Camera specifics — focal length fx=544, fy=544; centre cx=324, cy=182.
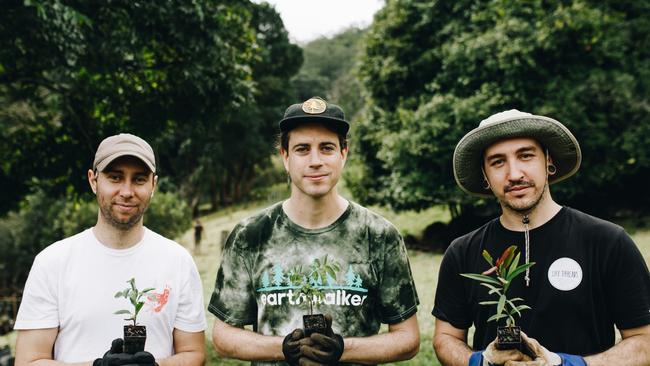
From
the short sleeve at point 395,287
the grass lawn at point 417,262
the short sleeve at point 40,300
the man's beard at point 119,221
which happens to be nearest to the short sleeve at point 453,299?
the short sleeve at point 395,287

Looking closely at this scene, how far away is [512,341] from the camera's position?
2.52 meters

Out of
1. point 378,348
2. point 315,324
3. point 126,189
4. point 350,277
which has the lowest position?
point 378,348

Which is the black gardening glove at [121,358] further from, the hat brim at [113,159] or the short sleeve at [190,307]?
the hat brim at [113,159]

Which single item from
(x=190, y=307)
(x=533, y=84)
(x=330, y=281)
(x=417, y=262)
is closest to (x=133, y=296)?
(x=190, y=307)

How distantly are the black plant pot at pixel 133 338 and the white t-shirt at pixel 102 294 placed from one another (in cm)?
27

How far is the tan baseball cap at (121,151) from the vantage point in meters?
3.25

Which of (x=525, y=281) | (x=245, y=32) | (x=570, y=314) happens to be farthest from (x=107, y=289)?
(x=245, y=32)

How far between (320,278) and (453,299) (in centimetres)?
80

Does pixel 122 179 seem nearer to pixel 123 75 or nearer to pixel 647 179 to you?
pixel 123 75

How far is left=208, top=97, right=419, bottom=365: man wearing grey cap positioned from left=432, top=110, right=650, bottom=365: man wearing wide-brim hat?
0.32 meters

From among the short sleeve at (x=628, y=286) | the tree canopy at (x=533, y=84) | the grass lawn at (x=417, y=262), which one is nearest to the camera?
the short sleeve at (x=628, y=286)

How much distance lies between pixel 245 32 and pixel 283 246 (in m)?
7.89

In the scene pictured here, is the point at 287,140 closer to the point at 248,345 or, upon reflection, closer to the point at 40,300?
the point at 248,345

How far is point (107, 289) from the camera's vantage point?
315 cm
